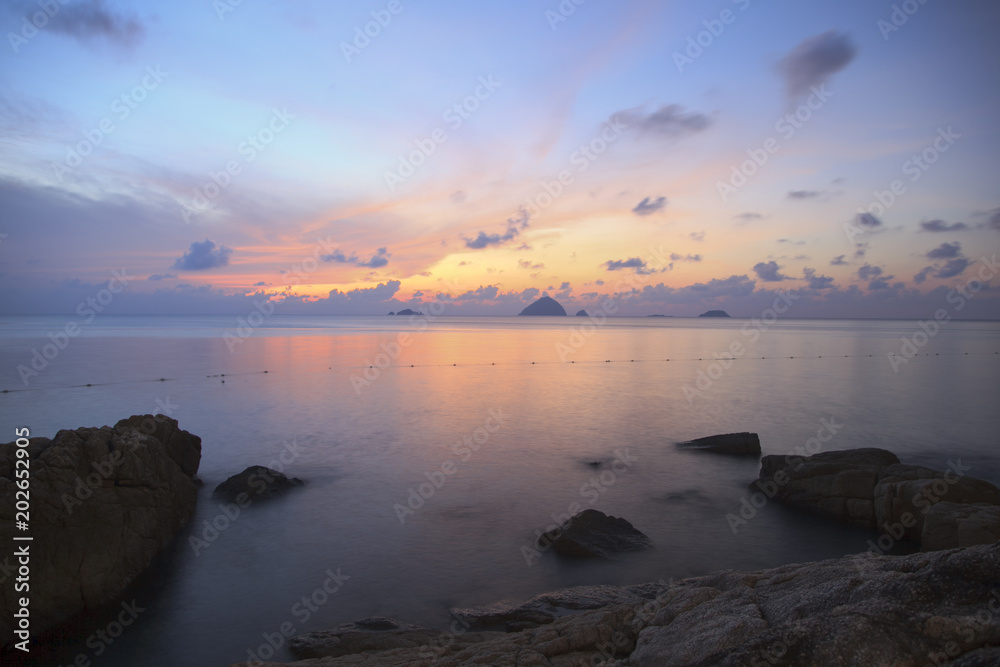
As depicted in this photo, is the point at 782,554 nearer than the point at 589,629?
No

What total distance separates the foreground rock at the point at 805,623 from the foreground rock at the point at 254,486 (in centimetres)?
1074

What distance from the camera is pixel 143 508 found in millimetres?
12492

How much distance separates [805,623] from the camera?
191 inches

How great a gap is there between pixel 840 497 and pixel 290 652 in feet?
45.2

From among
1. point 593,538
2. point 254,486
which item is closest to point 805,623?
point 593,538

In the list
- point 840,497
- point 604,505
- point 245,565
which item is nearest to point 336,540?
point 245,565

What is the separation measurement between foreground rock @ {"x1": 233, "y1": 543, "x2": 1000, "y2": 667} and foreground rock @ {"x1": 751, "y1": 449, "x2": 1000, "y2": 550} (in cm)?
689

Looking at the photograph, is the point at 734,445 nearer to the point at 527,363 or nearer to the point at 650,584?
the point at 650,584

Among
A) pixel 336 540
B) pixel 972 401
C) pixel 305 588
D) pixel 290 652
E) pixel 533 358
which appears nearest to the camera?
pixel 290 652

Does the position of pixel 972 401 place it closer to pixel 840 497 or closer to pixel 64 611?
pixel 840 497

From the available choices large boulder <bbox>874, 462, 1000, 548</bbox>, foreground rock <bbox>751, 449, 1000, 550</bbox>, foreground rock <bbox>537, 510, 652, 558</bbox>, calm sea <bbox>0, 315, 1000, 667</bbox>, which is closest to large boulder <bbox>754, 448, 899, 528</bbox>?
foreground rock <bbox>751, 449, 1000, 550</bbox>

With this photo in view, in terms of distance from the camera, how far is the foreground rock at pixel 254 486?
16.5 metres

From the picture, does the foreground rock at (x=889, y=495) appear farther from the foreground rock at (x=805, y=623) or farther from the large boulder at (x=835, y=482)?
the foreground rock at (x=805, y=623)

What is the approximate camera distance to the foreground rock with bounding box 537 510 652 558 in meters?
12.7
